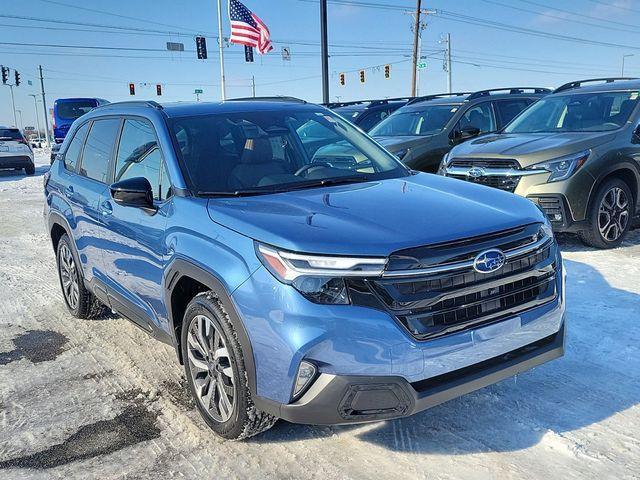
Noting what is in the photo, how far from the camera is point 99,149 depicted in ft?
15.1


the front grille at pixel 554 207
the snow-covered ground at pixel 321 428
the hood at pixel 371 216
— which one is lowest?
the snow-covered ground at pixel 321 428

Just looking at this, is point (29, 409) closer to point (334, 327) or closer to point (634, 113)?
point (334, 327)

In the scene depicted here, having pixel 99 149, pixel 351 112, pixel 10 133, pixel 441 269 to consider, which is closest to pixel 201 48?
pixel 10 133

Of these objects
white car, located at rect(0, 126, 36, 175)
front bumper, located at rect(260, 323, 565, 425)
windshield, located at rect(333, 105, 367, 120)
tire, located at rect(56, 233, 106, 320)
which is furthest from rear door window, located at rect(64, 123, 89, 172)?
white car, located at rect(0, 126, 36, 175)

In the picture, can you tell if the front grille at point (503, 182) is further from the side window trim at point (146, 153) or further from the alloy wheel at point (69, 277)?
the alloy wheel at point (69, 277)

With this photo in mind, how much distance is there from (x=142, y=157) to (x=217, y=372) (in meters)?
1.63

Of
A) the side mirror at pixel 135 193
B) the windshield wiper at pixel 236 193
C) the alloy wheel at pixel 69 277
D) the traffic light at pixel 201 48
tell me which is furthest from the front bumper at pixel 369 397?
the traffic light at pixel 201 48

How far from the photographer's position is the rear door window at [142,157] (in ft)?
11.6

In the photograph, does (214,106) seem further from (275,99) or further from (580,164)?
(580,164)

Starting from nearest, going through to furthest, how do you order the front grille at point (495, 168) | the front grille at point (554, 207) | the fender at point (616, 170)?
the front grille at point (554, 207) < the fender at point (616, 170) < the front grille at point (495, 168)

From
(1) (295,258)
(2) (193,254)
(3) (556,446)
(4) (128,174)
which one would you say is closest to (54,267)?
(4) (128,174)

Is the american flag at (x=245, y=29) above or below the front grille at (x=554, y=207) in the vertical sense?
above

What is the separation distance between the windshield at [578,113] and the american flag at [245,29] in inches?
648

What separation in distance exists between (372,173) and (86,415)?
7.36ft
